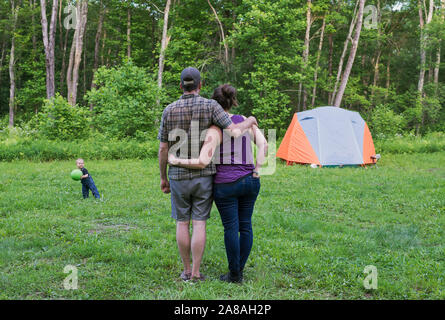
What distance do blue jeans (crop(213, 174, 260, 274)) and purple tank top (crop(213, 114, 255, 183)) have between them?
53 mm

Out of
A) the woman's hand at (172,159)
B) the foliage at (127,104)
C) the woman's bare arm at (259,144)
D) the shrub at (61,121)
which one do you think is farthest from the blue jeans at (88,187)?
the shrub at (61,121)

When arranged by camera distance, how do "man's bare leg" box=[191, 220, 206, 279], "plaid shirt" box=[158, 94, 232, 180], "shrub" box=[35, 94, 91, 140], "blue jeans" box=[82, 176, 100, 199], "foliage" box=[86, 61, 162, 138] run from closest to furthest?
1. "plaid shirt" box=[158, 94, 232, 180]
2. "man's bare leg" box=[191, 220, 206, 279]
3. "blue jeans" box=[82, 176, 100, 199]
4. "shrub" box=[35, 94, 91, 140]
5. "foliage" box=[86, 61, 162, 138]

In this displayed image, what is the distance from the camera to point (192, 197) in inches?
133

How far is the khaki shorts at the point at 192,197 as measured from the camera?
3293 mm

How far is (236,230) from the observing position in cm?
337

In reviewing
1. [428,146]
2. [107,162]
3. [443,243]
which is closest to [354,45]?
[428,146]

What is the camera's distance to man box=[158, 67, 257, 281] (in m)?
3.29

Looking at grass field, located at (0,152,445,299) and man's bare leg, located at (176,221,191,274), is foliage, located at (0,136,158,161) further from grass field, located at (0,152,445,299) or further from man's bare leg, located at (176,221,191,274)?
man's bare leg, located at (176,221,191,274)

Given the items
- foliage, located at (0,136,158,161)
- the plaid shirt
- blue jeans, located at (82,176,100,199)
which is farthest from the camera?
foliage, located at (0,136,158,161)

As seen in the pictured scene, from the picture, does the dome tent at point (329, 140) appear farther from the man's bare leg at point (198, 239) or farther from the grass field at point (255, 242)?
the man's bare leg at point (198, 239)

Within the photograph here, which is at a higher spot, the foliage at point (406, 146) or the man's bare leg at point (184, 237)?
the foliage at point (406, 146)

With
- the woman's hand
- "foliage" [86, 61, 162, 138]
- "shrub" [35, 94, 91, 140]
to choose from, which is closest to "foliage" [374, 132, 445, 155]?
"foliage" [86, 61, 162, 138]

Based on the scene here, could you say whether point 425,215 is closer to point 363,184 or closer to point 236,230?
point 363,184

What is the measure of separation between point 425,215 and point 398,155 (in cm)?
900
